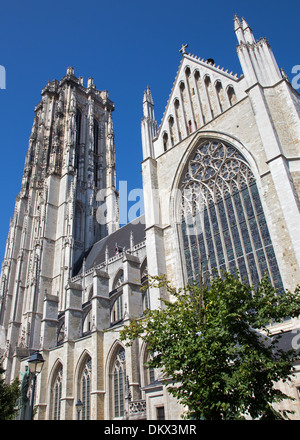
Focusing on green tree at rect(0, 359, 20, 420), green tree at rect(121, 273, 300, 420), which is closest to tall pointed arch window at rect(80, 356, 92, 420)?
green tree at rect(0, 359, 20, 420)

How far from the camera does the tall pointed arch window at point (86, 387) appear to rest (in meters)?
19.9

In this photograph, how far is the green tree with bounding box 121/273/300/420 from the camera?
7.16 meters

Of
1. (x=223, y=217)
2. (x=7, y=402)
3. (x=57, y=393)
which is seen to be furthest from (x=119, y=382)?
(x=223, y=217)

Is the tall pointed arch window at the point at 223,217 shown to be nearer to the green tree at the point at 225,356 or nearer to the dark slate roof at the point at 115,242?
the green tree at the point at 225,356

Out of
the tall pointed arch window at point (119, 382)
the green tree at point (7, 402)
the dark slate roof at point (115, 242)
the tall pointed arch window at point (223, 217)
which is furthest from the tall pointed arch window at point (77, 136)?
the green tree at point (7, 402)

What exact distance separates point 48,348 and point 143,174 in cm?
1412

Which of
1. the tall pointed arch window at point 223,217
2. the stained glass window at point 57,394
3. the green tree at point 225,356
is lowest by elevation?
the green tree at point 225,356

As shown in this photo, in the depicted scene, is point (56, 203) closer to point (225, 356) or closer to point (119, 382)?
point (119, 382)

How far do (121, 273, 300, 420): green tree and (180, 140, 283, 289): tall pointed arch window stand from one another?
165 inches

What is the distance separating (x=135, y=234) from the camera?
29547mm

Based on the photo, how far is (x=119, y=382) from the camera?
18562 millimetres

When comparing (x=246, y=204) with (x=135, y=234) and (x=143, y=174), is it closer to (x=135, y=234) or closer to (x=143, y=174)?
(x=143, y=174)

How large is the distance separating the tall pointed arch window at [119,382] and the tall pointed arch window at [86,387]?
2.18 metres

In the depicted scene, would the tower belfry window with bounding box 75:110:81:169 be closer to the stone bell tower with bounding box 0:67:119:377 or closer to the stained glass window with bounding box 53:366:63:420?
the stone bell tower with bounding box 0:67:119:377
